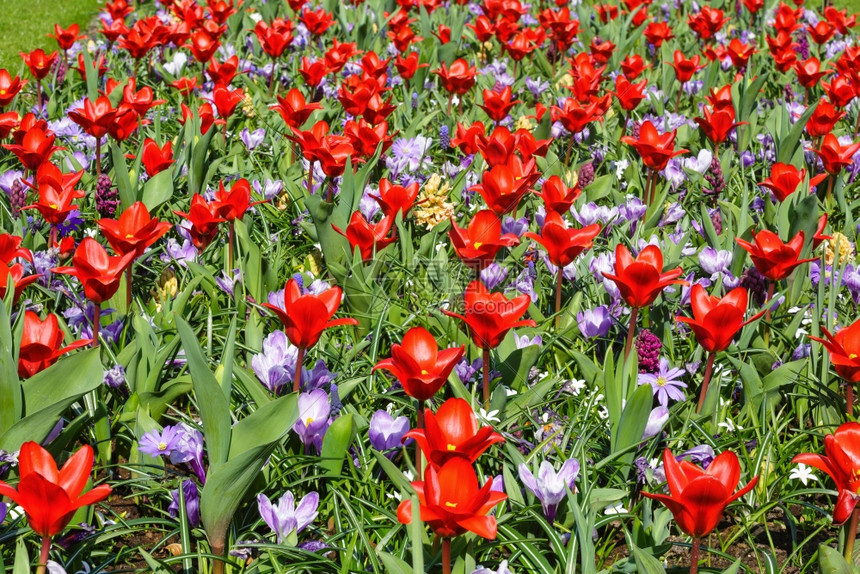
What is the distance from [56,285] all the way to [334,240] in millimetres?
888

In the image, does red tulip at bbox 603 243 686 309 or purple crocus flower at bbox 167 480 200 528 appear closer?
purple crocus flower at bbox 167 480 200 528

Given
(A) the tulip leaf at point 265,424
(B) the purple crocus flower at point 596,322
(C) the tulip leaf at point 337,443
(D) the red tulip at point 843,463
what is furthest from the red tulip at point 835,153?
(A) the tulip leaf at point 265,424

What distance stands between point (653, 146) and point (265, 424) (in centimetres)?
203

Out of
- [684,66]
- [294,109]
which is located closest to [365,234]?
[294,109]

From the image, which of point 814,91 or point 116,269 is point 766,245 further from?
point 814,91

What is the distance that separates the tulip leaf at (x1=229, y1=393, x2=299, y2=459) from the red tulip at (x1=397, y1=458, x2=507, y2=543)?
34cm

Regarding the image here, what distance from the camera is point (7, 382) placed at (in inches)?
70.5

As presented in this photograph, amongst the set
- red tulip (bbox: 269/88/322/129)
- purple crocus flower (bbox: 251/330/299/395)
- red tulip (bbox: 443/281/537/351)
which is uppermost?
red tulip (bbox: 443/281/537/351)

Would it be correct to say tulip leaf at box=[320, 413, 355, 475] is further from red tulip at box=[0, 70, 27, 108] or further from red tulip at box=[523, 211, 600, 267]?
red tulip at box=[0, 70, 27, 108]

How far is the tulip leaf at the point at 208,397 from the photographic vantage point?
5.30 feet

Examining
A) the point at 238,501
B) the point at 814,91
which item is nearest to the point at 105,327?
the point at 238,501

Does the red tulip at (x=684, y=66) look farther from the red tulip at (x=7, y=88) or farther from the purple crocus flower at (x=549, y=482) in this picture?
the purple crocus flower at (x=549, y=482)

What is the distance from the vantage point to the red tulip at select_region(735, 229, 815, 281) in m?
2.28

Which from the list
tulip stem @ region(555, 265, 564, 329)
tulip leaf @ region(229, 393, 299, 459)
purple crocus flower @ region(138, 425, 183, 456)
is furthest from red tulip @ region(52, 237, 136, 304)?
tulip stem @ region(555, 265, 564, 329)
